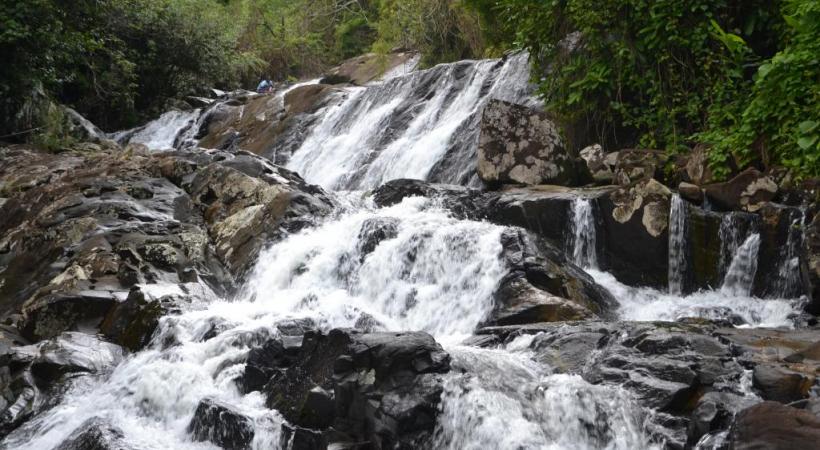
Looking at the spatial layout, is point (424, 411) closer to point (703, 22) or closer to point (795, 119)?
point (795, 119)

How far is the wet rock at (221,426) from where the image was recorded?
5.60 metres

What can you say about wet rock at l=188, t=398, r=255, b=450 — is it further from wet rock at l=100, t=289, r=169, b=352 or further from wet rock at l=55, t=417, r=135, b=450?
wet rock at l=100, t=289, r=169, b=352

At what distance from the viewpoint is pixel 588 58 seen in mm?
11023

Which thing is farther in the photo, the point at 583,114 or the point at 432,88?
the point at 432,88

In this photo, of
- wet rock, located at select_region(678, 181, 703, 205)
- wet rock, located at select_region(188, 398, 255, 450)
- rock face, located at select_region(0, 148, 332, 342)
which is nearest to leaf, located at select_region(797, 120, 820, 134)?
wet rock, located at select_region(678, 181, 703, 205)

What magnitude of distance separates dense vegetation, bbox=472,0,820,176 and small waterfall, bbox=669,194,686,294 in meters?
0.78

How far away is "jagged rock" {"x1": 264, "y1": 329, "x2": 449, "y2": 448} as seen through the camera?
5.03 metres

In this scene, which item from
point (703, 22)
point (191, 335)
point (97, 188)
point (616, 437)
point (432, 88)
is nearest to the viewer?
point (616, 437)

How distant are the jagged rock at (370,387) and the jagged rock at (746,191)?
4.66 metres

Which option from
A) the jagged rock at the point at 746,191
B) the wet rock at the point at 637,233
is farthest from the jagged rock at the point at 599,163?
the jagged rock at the point at 746,191

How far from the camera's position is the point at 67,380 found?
6613 mm

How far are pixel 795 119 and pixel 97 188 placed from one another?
9.99 metres

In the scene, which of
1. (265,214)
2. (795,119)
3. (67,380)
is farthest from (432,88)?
(67,380)

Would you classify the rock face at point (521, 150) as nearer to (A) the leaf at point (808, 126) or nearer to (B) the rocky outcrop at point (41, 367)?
(A) the leaf at point (808, 126)
